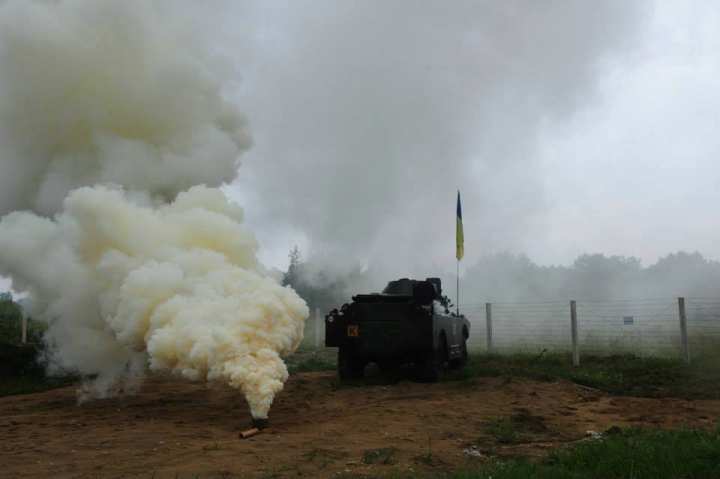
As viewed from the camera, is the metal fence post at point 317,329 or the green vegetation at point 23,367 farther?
the metal fence post at point 317,329

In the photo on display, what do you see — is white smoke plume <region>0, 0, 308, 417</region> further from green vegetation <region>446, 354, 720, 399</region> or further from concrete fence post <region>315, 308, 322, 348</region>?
concrete fence post <region>315, 308, 322, 348</region>

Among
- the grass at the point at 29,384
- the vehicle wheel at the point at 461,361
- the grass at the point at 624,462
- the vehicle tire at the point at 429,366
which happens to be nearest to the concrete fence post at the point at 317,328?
the vehicle wheel at the point at 461,361

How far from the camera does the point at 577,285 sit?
30.9 m

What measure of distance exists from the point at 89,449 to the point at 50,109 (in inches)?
278

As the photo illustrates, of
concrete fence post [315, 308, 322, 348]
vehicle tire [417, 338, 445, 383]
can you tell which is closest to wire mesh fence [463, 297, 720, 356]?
vehicle tire [417, 338, 445, 383]

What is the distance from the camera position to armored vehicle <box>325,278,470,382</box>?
1287 centimetres

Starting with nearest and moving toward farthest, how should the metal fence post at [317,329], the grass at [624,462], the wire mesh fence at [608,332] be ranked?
the grass at [624,462] → the wire mesh fence at [608,332] → the metal fence post at [317,329]

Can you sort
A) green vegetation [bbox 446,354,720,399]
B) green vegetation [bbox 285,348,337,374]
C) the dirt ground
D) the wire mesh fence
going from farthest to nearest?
the wire mesh fence, green vegetation [bbox 285,348,337,374], green vegetation [bbox 446,354,720,399], the dirt ground

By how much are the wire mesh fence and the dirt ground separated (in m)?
6.29

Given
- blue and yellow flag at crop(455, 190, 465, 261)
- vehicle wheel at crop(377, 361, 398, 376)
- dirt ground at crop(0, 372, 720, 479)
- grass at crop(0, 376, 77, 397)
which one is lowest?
dirt ground at crop(0, 372, 720, 479)

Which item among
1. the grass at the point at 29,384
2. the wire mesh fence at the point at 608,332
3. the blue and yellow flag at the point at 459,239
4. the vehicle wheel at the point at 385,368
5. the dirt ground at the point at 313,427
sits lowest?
the dirt ground at the point at 313,427

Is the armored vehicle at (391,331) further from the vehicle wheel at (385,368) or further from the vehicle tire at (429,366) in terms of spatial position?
the vehicle wheel at (385,368)

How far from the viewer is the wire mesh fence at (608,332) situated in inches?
685

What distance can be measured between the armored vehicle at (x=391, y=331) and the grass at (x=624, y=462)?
6428 mm
